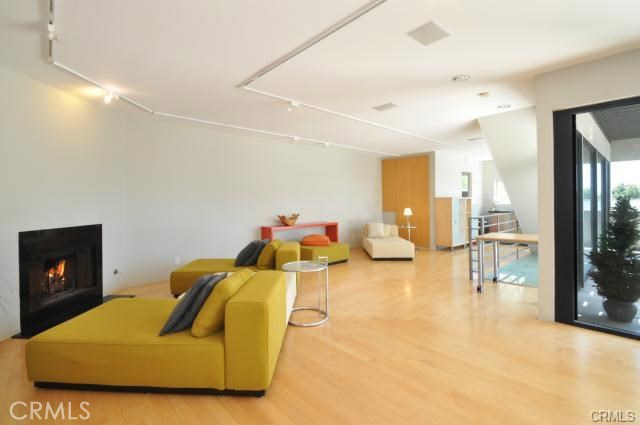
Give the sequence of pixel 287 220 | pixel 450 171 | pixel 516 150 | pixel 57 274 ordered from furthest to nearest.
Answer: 1. pixel 450 171
2. pixel 287 220
3. pixel 516 150
4. pixel 57 274

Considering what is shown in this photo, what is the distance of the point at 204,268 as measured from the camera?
178 inches

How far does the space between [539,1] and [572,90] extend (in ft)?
4.91

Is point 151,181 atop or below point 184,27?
below

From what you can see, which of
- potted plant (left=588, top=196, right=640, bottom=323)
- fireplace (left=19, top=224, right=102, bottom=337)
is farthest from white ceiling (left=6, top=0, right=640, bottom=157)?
fireplace (left=19, top=224, right=102, bottom=337)

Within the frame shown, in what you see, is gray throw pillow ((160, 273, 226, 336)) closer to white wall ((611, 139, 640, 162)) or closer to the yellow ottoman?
the yellow ottoman

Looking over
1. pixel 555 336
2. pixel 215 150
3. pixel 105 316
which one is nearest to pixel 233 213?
pixel 215 150

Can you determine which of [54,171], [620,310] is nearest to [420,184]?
[620,310]

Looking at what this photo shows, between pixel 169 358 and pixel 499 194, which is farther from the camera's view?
pixel 499 194

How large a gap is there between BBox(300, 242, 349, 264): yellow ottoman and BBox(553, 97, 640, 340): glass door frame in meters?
3.84

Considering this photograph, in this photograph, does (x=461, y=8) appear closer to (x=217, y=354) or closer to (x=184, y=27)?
(x=184, y=27)

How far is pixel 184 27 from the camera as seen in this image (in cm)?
244

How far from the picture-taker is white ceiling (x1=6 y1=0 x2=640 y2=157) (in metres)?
2.25

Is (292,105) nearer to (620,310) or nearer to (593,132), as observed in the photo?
(593,132)

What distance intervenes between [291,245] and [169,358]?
2.95m
